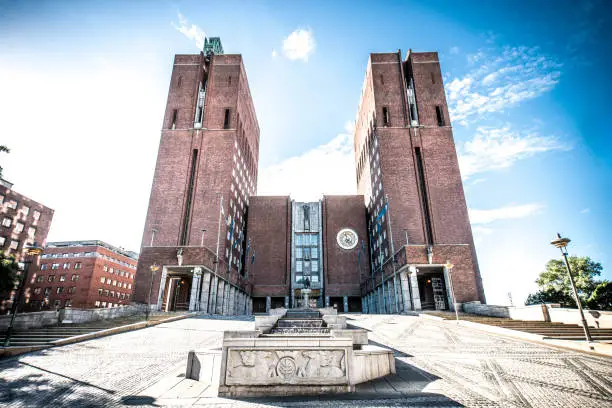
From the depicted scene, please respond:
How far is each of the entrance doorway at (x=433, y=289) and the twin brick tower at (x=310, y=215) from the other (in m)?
0.20

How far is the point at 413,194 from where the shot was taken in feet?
135

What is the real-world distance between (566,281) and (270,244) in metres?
46.5

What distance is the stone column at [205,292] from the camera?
3096 cm

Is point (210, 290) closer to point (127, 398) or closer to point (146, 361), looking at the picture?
point (146, 361)

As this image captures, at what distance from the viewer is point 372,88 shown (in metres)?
49.6

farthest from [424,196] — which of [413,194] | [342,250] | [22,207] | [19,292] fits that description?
[22,207]

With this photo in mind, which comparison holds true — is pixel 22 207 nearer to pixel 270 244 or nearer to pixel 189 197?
pixel 189 197

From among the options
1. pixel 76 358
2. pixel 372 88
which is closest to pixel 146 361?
pixel 76 358

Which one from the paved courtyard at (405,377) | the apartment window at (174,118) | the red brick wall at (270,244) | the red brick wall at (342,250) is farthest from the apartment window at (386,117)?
the paved courtyard at (405,377)

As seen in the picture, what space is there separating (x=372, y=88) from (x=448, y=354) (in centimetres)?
4765

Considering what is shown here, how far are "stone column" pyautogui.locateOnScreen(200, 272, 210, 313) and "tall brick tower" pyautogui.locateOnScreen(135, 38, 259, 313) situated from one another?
0.10m

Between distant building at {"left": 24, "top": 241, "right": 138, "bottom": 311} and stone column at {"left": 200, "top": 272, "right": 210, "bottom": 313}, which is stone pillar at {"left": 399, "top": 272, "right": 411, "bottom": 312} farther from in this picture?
distant building at {"left": 24, "top": 241, "right": 138, "bottom": 311}

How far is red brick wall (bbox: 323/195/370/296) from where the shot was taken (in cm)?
5047

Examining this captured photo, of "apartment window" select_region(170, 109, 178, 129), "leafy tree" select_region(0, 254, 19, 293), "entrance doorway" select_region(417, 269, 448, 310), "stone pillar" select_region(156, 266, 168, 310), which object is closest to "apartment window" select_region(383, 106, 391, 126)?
"entrance doorway" select_region(417, 269, 448, 310)
